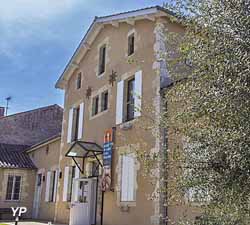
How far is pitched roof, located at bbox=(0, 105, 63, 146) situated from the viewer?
27.3 meters

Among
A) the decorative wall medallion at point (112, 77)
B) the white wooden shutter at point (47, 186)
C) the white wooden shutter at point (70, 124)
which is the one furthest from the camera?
the white wooden shutter at point (47, 186)

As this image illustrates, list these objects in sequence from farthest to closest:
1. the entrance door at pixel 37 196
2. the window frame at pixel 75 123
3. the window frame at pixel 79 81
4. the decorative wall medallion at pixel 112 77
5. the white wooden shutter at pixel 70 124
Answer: the entrance door at pixel 37 196 → the window frame at pixel 79 81 → the white wooden shutter at pixel 70 124 → the window frame at pixel 75 123 → the decorative wall medallion at pixel 112 77

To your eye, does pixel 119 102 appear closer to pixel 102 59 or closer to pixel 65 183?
pixel 102 59

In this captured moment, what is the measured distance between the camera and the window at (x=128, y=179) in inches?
502

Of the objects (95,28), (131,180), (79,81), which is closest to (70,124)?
(79,81)

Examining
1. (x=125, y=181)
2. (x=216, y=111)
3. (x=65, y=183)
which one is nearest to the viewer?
(x=216, y=111)

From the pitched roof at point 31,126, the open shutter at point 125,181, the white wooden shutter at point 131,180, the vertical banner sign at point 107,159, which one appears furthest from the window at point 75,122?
the pitched roof at point 31,126

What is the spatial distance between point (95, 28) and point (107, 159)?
6167mm

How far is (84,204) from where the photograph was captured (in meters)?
15.2

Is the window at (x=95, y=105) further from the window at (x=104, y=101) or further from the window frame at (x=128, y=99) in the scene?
the window frame at (x=128, y=99)

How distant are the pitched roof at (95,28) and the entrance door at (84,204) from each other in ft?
20.3

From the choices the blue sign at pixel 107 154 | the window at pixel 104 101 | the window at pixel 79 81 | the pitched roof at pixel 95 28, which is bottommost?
the blue sign at pixel 107 154

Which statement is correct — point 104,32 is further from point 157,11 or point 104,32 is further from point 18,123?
point 18,123

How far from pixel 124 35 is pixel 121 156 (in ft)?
15.7
